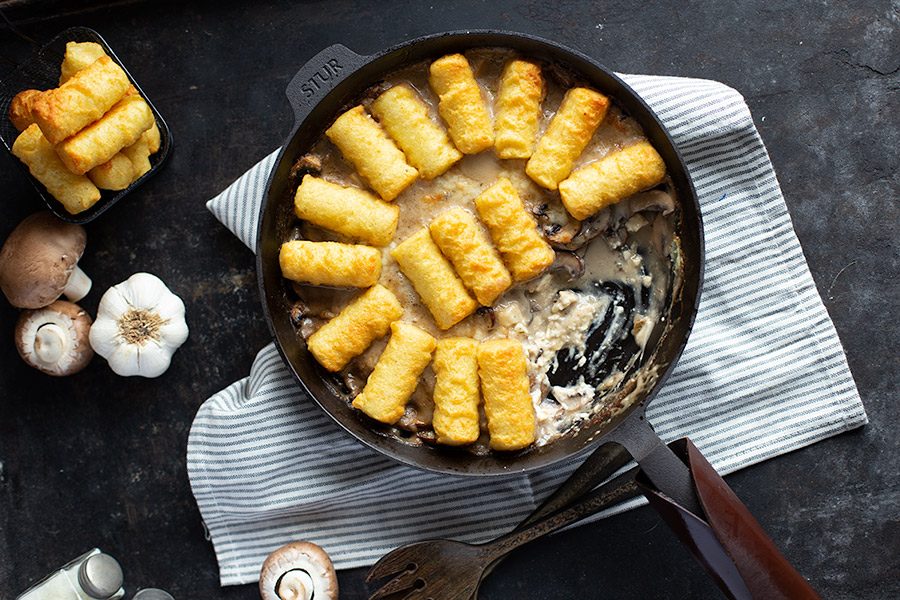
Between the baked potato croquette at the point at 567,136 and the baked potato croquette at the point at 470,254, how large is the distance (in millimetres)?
356

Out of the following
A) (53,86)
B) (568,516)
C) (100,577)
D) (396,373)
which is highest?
(53,86)

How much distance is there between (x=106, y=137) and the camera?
11.7ft

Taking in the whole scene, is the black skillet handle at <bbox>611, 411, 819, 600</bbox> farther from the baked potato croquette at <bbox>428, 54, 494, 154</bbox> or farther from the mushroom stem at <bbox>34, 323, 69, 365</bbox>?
the mushroom stem at <bbox>34, 323, 69, 365</bbox>

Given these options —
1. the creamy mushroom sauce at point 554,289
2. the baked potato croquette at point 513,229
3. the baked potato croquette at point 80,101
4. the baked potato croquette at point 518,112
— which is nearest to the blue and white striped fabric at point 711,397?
the creamy mushroom sauce at point 554,289

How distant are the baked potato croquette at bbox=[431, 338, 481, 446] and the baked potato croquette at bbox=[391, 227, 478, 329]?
115mm

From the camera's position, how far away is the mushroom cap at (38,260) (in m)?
3.77

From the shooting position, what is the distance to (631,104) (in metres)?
3.61

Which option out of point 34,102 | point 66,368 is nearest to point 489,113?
point 34,102

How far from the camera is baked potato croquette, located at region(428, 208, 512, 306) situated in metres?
3.55

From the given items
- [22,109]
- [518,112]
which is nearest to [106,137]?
[22,109]

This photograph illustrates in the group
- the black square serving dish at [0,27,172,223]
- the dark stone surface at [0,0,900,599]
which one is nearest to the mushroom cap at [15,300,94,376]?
the dark stone surface at [0,0,900,599]

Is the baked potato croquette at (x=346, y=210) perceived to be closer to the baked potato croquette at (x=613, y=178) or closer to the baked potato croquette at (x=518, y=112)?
the baked potato croquette at (x=518, y=112)

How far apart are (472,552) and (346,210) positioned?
5.01 feet

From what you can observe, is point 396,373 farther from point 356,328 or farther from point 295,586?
point 295,586
